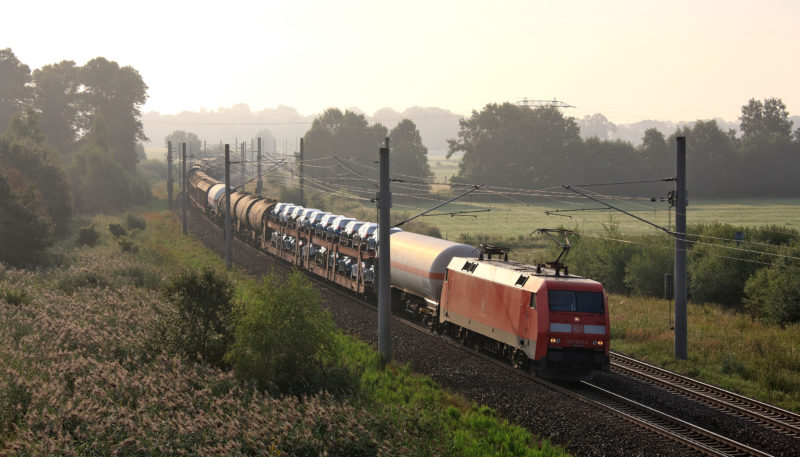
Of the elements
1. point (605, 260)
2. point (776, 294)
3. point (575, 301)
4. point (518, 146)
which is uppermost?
point (518, 146)

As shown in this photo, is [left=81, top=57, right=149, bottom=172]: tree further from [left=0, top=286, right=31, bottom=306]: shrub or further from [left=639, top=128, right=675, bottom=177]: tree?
[left=0, top=286, right=31, bottom=306]: shrub

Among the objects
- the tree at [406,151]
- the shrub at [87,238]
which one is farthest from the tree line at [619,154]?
the shrub at [87,238]

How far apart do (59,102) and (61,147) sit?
782 centimetres

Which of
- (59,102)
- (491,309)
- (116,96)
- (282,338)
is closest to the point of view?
(282,338)

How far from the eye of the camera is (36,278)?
36281mm

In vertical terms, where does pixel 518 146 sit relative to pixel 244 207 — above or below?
above

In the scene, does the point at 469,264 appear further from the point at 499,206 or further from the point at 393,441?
the point at 499,206

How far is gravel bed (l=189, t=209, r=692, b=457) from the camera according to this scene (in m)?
16.4

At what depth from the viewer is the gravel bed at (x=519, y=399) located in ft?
53.9

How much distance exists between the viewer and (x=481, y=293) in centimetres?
2522

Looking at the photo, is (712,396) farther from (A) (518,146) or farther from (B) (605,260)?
(A) (518,146)

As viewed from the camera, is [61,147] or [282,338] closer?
[282,338]

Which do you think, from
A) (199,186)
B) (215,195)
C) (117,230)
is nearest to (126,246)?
(117,230)

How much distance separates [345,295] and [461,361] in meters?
15.5
